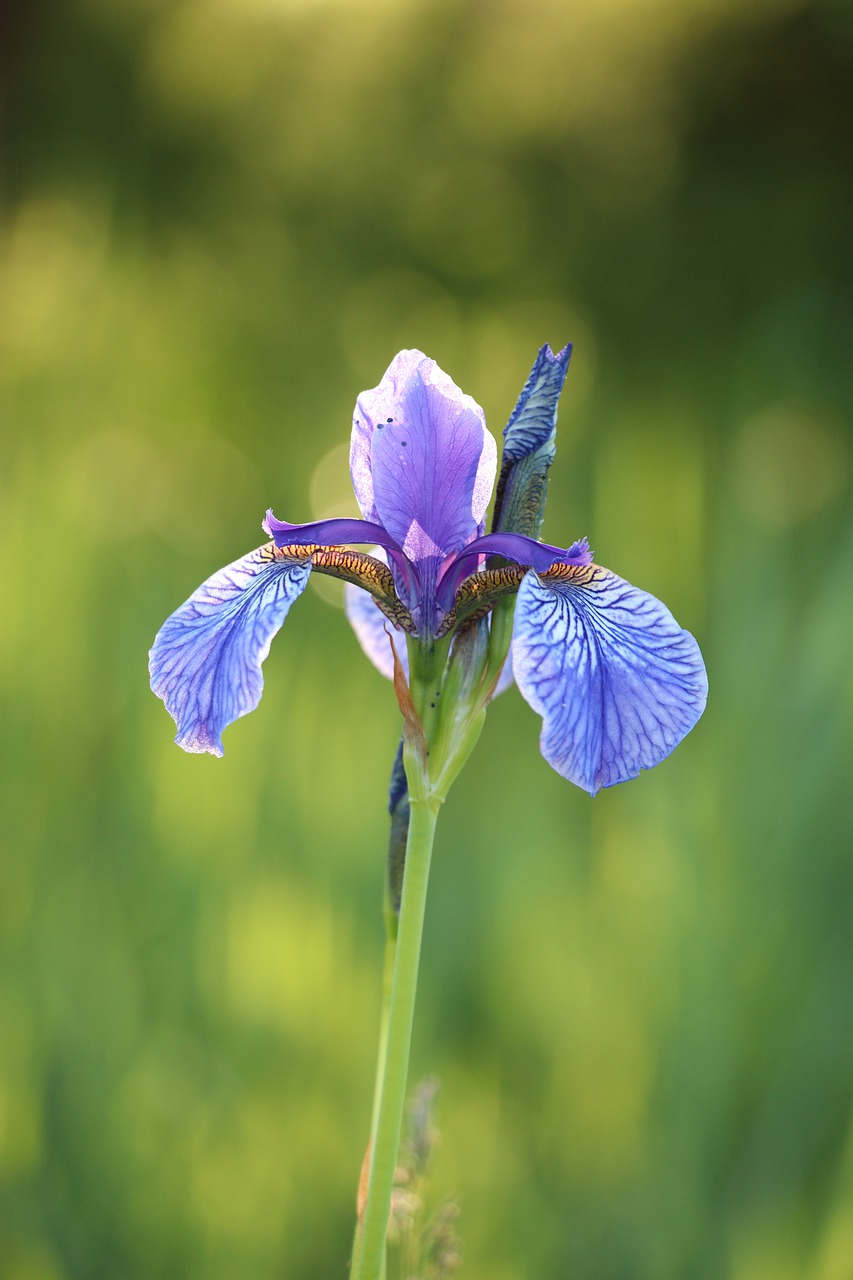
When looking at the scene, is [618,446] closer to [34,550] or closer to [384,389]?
[34,550]

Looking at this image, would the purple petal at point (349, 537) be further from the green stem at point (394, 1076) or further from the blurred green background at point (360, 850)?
the blurred green background at point (360, 850)

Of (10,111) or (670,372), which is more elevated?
(10,111)

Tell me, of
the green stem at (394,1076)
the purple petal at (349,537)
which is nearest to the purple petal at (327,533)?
the purple petal at (349,537)

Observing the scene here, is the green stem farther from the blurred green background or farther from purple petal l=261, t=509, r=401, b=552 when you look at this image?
the blurred green background

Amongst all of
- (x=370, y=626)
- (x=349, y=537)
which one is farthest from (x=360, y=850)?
(x=349, y=537)

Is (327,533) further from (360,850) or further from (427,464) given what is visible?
(360,850)

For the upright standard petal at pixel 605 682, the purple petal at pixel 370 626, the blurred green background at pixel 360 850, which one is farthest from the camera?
the blurred green background at pixel 360 850

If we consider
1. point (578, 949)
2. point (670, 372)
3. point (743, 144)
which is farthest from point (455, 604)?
point (743, 144)
